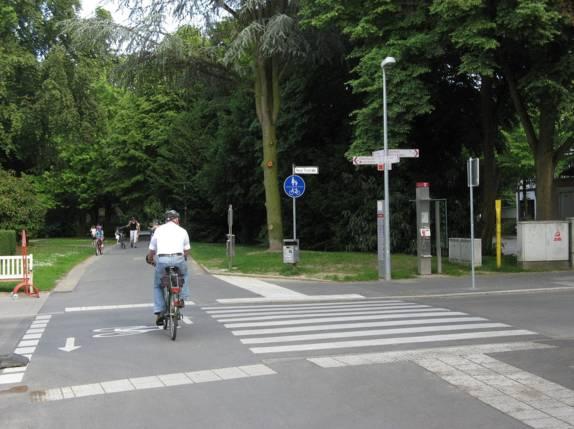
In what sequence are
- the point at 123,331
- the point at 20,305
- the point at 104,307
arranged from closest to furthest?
the point at 123,331 < the point at 104,307 < the point at 20,305

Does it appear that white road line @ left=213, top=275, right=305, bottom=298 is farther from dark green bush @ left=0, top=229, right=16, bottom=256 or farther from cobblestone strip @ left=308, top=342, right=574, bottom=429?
dark green bush @ left=0, top=229, right=16, bottom=256

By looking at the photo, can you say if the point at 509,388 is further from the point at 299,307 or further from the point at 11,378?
the point at 299,307

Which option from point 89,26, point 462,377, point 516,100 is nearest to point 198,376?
point 462,377

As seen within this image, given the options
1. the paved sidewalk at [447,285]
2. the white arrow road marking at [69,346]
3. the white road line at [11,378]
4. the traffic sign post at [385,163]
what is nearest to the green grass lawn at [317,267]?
the traffic sign post at [385,163]

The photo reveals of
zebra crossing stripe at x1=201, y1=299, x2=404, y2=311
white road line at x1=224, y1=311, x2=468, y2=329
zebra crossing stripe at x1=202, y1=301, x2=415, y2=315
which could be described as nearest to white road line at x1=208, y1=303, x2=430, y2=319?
zebra crossing stripe at x1=202, y1=301, x2=415, y2=315

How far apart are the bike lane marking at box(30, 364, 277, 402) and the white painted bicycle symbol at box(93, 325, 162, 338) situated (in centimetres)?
308

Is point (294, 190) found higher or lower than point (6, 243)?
higher

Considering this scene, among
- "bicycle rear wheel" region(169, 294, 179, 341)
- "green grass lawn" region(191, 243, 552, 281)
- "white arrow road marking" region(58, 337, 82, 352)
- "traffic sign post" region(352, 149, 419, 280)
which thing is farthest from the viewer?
"green grass lawn" region(191, 243, 552, 281)

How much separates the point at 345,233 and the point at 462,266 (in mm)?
11110

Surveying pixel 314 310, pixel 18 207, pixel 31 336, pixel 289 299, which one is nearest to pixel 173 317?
pixel 31 336

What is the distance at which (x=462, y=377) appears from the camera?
6938 millimetres

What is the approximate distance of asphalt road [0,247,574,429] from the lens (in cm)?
574

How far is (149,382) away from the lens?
6.96 meters

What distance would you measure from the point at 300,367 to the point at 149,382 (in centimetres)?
171
